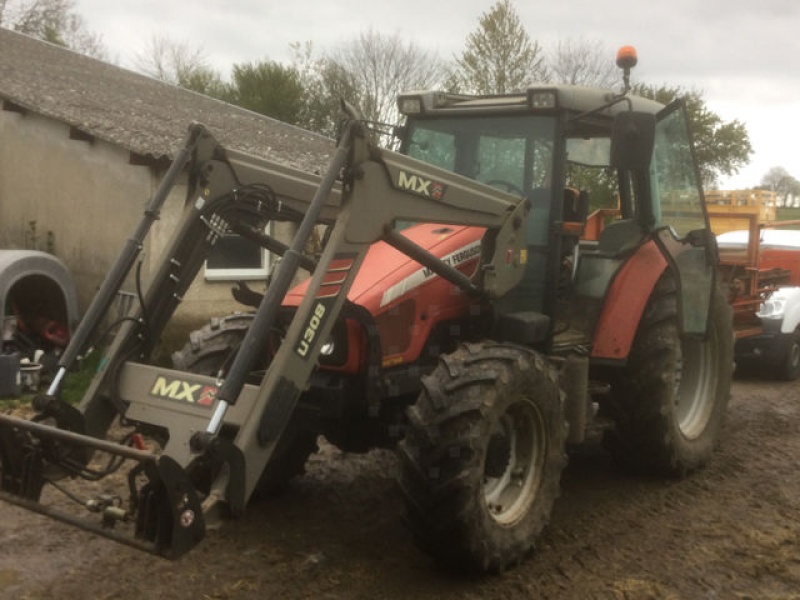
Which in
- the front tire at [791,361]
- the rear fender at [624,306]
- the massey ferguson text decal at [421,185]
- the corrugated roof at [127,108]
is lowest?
the front tire at [791,361]

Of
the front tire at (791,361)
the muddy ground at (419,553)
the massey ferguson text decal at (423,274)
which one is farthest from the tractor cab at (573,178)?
the front tire at (791,361)

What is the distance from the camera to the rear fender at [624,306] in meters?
5.29

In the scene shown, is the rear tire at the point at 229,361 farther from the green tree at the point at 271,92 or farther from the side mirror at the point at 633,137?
the green tree at the point at 271,92

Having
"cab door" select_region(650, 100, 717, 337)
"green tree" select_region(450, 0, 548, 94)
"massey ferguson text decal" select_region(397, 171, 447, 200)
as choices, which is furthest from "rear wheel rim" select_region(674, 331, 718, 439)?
"green tree" select_region(450, 0, 548, 94)

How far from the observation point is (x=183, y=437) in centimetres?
365

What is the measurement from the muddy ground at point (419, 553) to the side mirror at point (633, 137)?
6.70 feet

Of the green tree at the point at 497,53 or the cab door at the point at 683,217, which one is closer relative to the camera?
the cab door at the point at 683,217

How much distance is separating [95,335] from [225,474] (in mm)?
1029

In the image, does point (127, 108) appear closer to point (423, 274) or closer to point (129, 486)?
point (423, 274)

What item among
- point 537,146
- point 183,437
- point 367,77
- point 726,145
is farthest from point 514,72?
point 183,437

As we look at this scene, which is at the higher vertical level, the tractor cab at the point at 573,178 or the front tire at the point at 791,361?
the tractor cab at the point at 573,178

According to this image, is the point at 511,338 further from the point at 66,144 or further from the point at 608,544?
the point at 66,144

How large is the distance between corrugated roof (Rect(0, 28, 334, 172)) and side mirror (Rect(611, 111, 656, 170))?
23.8 feet

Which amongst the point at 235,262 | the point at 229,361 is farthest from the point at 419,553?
the point at 235,262
